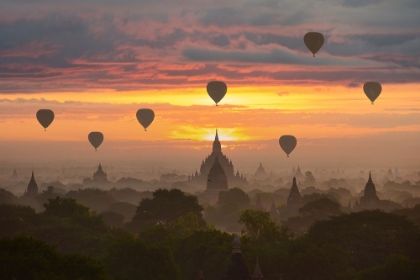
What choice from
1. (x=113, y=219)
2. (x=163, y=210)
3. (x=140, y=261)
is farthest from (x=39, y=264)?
(x=113, y=219)

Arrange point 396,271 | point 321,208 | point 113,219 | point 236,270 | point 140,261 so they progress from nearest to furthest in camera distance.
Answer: point 236,270
point 396,271
point 140,261
point 321,208
point 113,219

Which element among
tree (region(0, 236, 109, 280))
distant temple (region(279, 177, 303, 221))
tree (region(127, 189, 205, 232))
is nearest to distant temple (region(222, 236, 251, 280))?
tree (region(0, 236, 109, 280))

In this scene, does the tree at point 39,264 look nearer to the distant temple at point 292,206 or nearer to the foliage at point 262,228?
the foliage at point 262,228

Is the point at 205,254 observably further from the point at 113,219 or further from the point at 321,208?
the point at 113,219

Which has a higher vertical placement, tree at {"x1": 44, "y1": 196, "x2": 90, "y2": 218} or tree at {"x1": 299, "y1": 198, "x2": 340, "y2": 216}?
tree at {"x1": 299, "y1": 198, "x2": 340, "y2": 216}

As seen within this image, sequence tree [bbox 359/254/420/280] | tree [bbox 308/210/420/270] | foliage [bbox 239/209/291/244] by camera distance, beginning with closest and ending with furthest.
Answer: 1. tree [bbox 359/254/420/280]
2. tree [bbox 308/210/420/270]
3. foliage [bbox 239/209/291/244]

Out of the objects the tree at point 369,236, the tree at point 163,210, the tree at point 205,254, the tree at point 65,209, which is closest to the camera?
the tree at point 205,254

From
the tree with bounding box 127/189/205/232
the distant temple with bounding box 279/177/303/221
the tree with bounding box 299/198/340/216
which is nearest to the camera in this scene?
the tree with bounding box 127/189/205/232

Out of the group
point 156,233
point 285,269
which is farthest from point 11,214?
point 285,269

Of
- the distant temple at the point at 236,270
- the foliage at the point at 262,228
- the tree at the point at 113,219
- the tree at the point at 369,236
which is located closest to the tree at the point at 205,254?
the foliage at the point at 262,228

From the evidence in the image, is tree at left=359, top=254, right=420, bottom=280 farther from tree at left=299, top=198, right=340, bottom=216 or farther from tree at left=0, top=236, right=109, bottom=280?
tree at left=299, top=198, right=340, bottom=216
